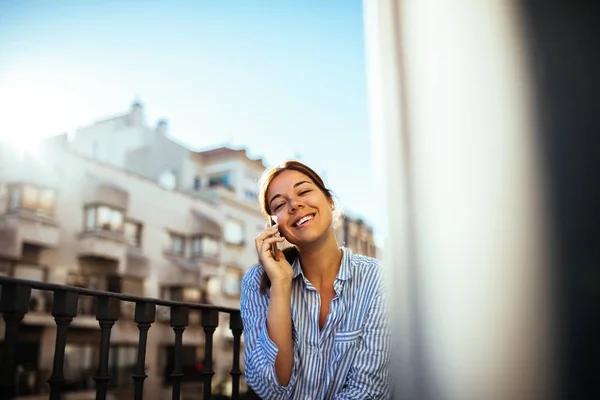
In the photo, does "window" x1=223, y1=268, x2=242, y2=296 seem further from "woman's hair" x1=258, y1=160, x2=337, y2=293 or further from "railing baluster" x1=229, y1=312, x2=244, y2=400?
"woman's hair" x1=258, y1=160, x2=337, y2=293

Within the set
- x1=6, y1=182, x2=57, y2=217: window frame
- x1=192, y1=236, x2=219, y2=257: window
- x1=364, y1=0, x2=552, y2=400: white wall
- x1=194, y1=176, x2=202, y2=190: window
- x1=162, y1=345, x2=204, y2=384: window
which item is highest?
x1=194, y1=176, x2=202, y2=190: window

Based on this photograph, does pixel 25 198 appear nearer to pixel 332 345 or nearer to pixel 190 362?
pixel 190 362

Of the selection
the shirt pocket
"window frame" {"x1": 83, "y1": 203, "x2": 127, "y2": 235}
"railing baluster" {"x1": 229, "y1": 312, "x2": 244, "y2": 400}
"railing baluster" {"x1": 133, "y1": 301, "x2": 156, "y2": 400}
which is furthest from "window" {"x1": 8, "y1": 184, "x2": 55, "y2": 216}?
the shirt pocket

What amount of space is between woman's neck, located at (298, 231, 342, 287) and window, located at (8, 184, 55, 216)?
53.5 feet

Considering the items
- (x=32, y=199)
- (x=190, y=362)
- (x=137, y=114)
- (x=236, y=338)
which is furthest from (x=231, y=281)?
(x=236, y=338)

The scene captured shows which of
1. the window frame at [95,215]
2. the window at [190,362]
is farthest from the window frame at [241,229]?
the window frame at [95,215]

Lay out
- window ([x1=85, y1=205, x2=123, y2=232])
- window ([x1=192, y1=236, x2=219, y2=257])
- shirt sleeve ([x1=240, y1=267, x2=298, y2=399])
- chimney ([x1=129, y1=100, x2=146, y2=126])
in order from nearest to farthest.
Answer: shirt sleeve ([x1=240, y1=267, x2=298, y2=399]) → window ([x1=85, y1=205, x2=123, y2=232]) → chimney ([x1=129, y1=100, x2=146, y2=126]) → window ([x1=192, y1=236, x2=219, y2=257])

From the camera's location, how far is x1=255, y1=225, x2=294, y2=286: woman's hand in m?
1.51

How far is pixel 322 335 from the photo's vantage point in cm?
150

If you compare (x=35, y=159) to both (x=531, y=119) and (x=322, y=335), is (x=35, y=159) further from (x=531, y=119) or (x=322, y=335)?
(x=531, y=119)

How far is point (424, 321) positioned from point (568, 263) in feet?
0.39

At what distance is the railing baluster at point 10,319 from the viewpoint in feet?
4.64

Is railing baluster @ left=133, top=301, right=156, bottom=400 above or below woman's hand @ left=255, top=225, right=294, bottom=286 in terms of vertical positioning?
below

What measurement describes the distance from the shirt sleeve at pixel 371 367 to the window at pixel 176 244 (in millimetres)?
20286
